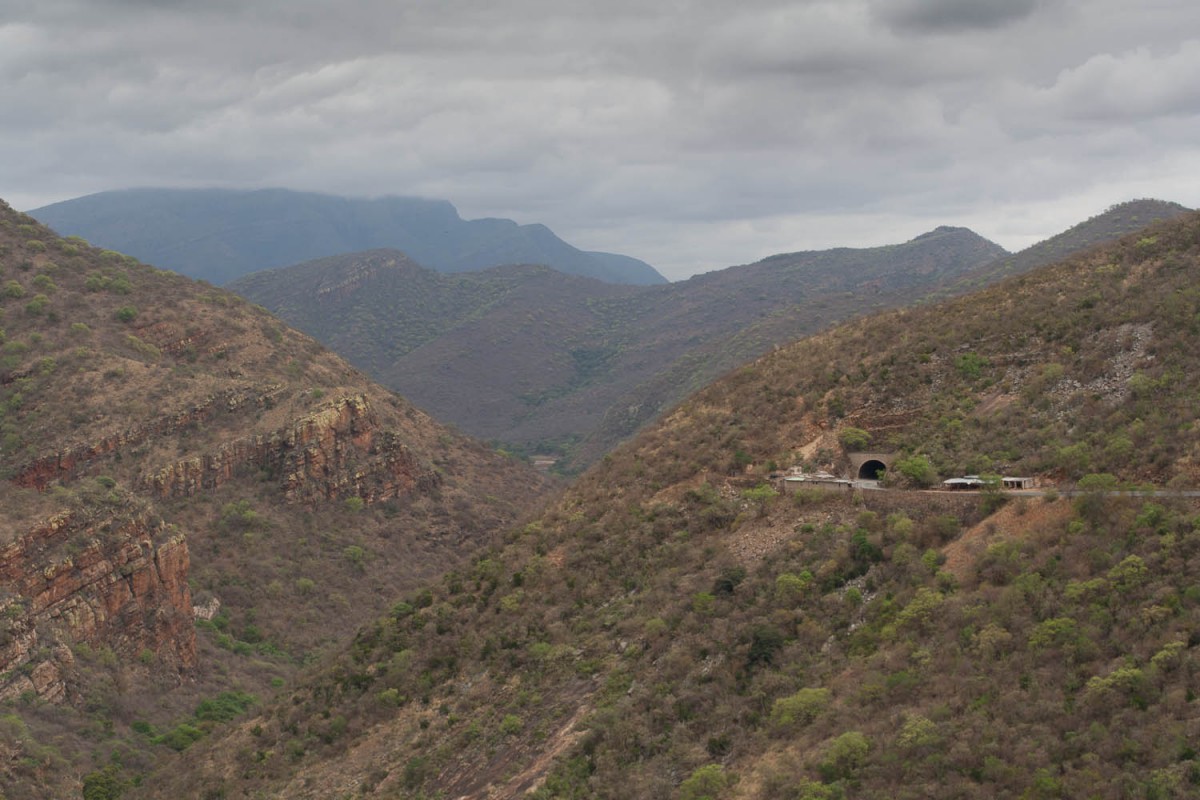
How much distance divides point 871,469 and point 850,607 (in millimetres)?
10129

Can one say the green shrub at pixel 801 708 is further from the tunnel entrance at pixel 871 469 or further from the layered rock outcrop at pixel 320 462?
the layered rock outcrop at pixel 320 462

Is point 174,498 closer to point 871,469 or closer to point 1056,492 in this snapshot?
point 871,469

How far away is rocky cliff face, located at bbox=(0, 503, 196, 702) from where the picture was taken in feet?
165

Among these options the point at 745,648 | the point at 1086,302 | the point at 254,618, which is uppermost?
the point at 1086,302

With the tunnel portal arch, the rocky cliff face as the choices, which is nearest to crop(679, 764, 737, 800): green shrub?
the tunnel portal arch

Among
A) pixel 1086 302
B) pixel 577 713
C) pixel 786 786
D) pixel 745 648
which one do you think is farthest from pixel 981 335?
pixel 786 786

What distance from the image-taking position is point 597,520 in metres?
43.7

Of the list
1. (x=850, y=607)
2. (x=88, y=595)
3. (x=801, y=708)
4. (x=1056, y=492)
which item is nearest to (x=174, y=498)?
(x=88, y=595)

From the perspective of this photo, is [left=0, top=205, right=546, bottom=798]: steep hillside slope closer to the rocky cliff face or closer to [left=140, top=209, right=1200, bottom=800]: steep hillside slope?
the rocky cliff face

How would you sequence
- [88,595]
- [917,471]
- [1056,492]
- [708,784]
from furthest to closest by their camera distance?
[88,595]
[917,471]
[1056,492]
[708,784]

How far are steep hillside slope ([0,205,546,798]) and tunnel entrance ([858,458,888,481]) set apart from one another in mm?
33519

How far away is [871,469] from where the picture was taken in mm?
39625

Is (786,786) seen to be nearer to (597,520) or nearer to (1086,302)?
(597,520)

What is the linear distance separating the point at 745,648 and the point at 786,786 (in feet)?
24.4
